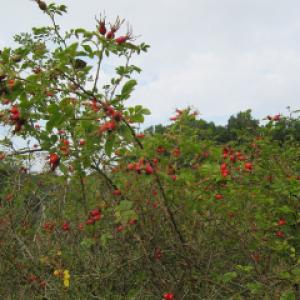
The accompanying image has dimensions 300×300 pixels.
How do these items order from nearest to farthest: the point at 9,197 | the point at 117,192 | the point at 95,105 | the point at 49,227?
1. the point at 95,105
2. the point at 117,192
3. the point at 49,227
4. the point at 9,197

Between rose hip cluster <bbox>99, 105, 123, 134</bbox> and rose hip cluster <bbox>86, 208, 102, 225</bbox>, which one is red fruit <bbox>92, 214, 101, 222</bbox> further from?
rose hip cluster <bbox>99, 105, 123, 134</bbox>

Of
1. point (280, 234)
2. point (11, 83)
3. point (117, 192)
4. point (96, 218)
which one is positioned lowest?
point (280, 234)

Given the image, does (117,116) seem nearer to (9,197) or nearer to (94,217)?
(94,217)

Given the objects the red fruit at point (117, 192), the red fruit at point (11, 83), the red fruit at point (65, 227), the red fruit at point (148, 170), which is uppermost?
the red fruit at point (11, 83)

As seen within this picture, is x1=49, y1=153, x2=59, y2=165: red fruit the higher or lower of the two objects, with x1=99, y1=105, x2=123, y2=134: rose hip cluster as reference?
lower

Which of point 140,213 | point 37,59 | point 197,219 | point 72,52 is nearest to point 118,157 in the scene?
point 140,213

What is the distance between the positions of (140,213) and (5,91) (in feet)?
4.04

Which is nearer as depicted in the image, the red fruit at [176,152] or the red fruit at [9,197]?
the red fruit at [176,152]

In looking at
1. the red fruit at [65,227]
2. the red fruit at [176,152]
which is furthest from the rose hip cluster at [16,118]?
the red fruit at [65,227]

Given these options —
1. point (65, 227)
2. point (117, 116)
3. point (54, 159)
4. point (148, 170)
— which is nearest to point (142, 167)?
point (148, 170)

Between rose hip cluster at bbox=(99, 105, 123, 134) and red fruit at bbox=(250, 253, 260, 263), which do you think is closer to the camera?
rose hip cluster at bbox=(99, 105, 123, 134)

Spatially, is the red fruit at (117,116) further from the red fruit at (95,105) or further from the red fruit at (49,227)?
the red fruit at (49,227)

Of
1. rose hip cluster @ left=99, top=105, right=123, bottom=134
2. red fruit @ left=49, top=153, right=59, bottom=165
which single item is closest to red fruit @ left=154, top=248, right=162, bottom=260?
red fruit @ left=49, top=153, right=59, bottom=165

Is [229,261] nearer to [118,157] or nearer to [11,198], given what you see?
[118,157]
